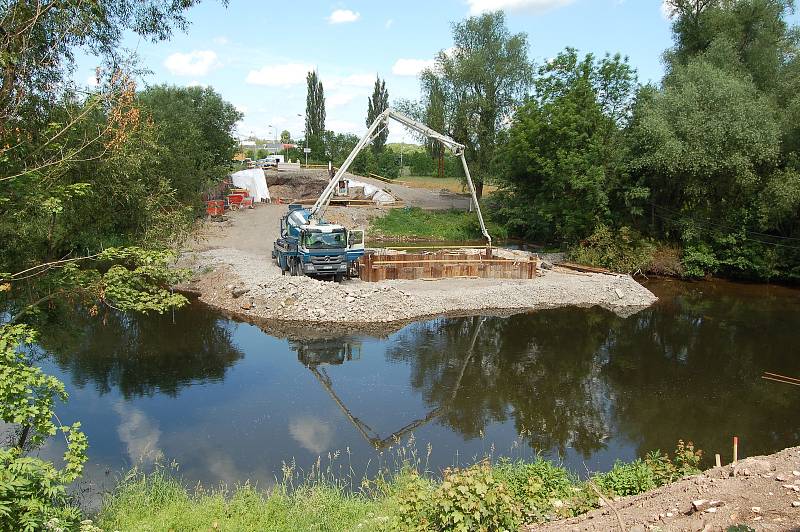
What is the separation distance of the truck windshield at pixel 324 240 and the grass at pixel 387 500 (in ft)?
46.0

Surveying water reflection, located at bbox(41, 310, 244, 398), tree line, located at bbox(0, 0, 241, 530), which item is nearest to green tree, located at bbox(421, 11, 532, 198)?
water reflection, located at bbox(41, 310, 244, 398)

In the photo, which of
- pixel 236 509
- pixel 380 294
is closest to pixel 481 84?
pixel 380 294

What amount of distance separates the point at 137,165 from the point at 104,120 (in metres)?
1.13

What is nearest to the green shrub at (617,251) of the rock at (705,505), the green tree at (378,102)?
the rock at (705,505)

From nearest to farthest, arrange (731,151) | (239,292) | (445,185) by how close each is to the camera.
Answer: (239,292), (731,151), (445,185)

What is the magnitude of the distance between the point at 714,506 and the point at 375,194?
44.9m

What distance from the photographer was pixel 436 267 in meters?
26.7

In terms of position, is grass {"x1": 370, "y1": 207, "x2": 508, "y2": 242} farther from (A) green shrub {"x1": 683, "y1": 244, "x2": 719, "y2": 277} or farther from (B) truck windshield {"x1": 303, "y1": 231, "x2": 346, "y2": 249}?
(B) truck windshield {"x1": 303, "y1": 231, "x2": 346, "y2": 249}

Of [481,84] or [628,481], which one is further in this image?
[481,84]

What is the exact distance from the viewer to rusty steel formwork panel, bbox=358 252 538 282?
2580 cm

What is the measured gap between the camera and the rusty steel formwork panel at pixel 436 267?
2580cm

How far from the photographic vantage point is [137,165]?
1311 centimetres

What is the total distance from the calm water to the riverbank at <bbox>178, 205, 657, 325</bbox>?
1136 millimetres

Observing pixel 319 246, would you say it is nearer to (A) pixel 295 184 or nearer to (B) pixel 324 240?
(B) pixel 324 240
